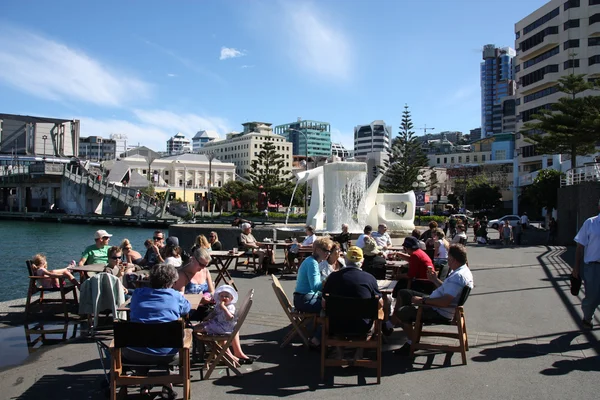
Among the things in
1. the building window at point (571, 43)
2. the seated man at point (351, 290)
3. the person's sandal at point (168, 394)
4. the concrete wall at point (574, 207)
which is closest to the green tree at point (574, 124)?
the concrete wall at point (574, 207)

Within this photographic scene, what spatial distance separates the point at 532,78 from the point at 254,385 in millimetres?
67909

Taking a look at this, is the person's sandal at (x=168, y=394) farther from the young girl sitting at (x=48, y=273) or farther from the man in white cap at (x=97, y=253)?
the man in white cap at (x=97, y=253)

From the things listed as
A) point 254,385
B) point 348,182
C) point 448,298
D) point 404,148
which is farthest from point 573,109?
point 254,385

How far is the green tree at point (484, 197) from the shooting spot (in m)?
64.2

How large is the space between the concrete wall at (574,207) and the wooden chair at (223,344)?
62.6ft

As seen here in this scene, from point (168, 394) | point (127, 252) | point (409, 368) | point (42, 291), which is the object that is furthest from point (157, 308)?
point (127, 252)

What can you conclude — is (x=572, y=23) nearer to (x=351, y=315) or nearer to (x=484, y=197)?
(x=484, y=197)

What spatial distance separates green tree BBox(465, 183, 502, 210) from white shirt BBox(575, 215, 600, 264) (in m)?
59.9

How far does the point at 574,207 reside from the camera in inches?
930

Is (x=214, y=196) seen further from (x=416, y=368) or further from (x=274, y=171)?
(x=416, y=368)

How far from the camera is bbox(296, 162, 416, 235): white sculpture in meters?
20.1

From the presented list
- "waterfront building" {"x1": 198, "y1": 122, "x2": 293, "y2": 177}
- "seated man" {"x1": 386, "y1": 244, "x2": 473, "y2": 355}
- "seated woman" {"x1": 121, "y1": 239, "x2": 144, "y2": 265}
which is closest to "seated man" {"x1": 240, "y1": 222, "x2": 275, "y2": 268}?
"seated woman" {"x1": 121, "y1": 239, "x2": 144, "y2": 265}

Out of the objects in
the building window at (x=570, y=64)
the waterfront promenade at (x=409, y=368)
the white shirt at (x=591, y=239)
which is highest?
the building window at (x=570, y=64)

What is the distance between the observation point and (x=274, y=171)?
6706cm
